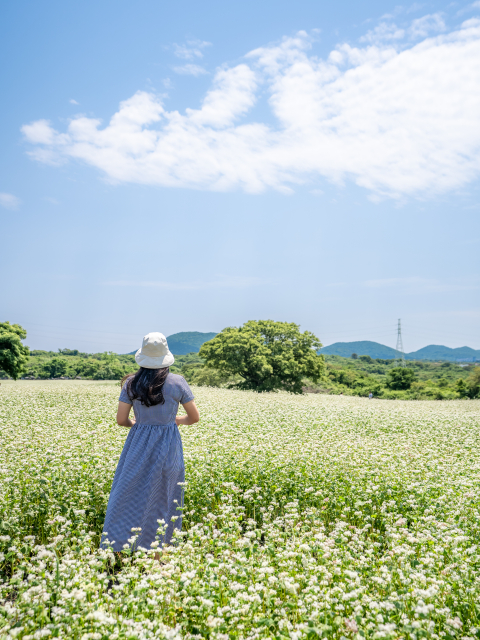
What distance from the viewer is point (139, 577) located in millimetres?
3891

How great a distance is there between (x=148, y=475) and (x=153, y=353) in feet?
4.68

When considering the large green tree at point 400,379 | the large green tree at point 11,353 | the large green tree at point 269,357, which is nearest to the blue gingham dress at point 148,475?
the large green tree at point 11,353

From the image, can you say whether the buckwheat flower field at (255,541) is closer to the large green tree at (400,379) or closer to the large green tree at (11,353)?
the large green tree at (11,353)

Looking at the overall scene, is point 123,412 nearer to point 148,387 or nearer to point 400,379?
point 148,387

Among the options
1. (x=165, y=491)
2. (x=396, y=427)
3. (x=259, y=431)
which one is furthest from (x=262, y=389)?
(x=165, y=491)

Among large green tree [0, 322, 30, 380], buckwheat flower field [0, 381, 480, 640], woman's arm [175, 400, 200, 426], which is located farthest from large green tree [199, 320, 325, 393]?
woman's arm [175, 400, 200, 426]

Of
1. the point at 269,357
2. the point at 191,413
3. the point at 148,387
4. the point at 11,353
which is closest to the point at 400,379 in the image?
the point at 269,357

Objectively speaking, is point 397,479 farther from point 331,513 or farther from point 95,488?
point 95,488

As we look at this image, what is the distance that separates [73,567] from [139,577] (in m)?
0.61

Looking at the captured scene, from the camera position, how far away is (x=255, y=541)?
4.39m

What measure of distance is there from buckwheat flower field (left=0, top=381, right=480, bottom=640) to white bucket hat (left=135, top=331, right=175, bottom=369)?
5.93ft

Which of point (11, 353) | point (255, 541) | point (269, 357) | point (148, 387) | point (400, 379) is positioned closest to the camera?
point (255, 541)

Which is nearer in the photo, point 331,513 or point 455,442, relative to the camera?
point 331,513

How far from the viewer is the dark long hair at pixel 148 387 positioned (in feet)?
16.3
